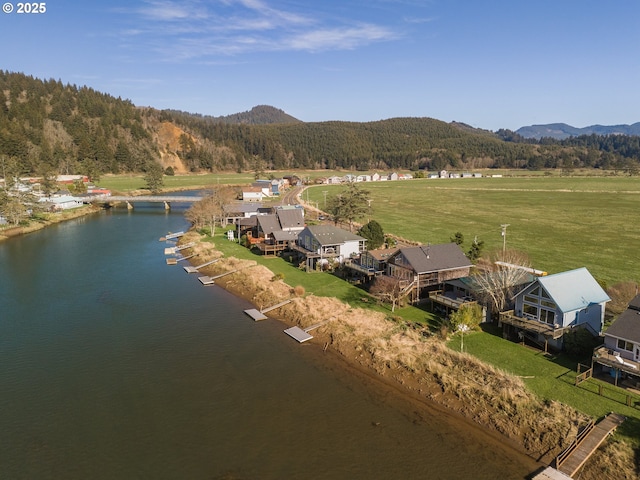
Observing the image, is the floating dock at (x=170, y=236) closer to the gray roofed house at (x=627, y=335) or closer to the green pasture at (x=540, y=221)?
the green pasture at (x=540, y=221)

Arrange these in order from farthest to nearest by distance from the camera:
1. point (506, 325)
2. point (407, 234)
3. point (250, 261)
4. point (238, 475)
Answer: point (407, 234), point (250, 261), point (506, 325), point (238, 475)

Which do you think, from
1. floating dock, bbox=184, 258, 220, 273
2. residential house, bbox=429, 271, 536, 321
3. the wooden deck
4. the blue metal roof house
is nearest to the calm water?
floating dock, bbox=184, 258, 220, 273

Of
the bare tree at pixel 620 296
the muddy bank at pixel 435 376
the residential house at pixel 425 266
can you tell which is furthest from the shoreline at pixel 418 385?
the bare tree at pixel 620 296

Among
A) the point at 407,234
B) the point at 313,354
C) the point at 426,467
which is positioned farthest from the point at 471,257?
the point at 426,467

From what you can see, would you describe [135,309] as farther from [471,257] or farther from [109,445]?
[471,257]

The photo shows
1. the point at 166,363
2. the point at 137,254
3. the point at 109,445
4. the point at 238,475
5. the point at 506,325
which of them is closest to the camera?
the point at 238,475

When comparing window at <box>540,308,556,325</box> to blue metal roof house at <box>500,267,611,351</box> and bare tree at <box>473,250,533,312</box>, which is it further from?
bare tree at <box>473,250,533,312</box>

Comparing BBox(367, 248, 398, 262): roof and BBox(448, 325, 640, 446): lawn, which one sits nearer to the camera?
BBox(448, 325, 640, 446): lawn
